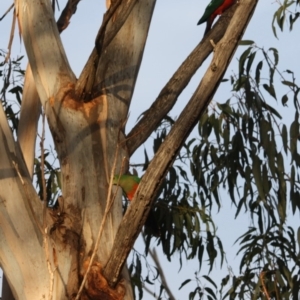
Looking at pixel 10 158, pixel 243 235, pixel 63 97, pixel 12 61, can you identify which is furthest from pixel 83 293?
pixel 12 61

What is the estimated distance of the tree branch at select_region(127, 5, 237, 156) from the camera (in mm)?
2475

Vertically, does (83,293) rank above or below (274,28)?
below

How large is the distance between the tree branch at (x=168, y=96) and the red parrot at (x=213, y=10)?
1006 millimetres

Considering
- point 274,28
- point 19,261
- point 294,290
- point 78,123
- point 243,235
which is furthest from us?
point 274,28

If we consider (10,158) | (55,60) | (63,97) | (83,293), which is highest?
(55,60)

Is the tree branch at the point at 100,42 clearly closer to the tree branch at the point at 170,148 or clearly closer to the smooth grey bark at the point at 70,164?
the smooth grey bark at the point at 70,164

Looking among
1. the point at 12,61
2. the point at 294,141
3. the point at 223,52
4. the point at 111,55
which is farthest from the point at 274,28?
the point at 223,52

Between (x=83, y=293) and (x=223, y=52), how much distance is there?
77cm

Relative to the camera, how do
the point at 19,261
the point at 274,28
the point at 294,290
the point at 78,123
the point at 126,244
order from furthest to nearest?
the point at 274,28, the point at 294,290, the point at 78,123, the point at 19,261, the point at 126,244

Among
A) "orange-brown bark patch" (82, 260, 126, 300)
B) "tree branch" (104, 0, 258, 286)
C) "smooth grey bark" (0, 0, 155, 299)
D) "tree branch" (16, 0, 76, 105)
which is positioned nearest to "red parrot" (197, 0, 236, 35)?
"smooth grey bark" (0, 0, 155, 299)

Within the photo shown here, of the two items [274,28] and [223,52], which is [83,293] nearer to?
[223,52]

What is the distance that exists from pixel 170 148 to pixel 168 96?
55cm

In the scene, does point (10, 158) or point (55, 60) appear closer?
point (10, 158)

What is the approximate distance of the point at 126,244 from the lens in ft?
6.67
